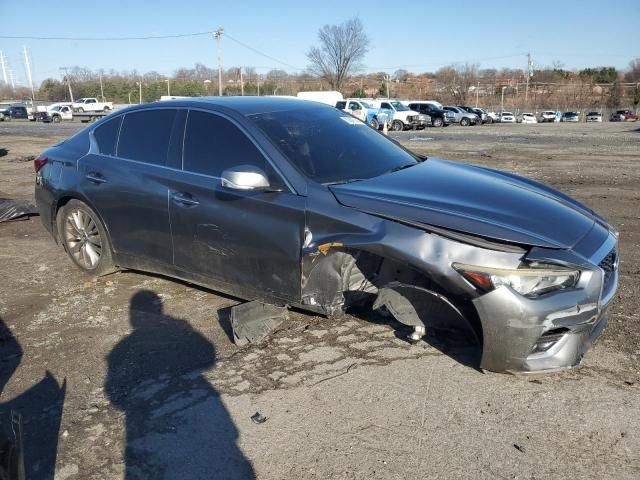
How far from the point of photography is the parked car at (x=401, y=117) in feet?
119

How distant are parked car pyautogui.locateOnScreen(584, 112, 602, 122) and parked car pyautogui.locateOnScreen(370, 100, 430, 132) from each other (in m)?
34.0

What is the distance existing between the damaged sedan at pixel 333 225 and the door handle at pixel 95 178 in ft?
0.07

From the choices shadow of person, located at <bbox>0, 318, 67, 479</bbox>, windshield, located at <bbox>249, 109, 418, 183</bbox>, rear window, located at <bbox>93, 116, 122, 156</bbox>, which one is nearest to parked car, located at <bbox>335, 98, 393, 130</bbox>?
rear window, located at <bbox>93, 116, 122, 156</bbox>

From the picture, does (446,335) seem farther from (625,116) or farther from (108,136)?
(625,116)

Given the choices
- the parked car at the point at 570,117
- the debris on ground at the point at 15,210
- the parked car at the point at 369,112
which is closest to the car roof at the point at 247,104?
the debris on ground at the point at 15,210

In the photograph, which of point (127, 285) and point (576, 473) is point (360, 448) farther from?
point (127, 285)

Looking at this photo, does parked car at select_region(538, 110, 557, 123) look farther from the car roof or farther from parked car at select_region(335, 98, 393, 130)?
the car roof

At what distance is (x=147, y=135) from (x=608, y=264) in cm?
361

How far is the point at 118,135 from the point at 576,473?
169 inches

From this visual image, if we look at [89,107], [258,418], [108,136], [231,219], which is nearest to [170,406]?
[258,418]

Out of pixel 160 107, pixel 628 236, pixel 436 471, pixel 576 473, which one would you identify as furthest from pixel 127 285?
pixel 628 236

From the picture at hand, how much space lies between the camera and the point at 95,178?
16.0ft

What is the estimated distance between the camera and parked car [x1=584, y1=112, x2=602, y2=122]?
202 ft

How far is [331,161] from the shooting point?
13.1 feet
